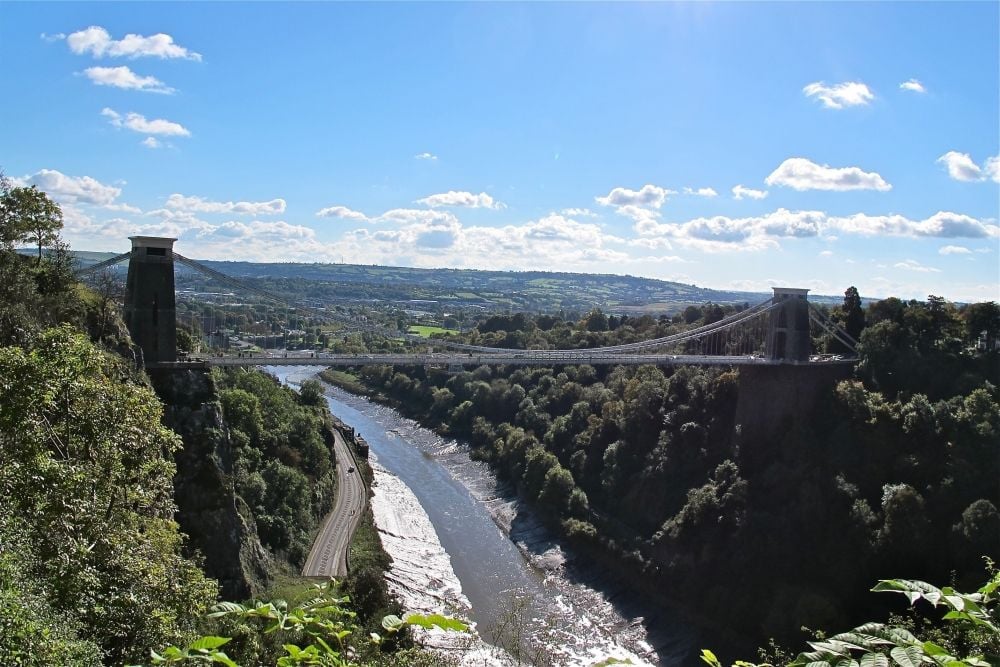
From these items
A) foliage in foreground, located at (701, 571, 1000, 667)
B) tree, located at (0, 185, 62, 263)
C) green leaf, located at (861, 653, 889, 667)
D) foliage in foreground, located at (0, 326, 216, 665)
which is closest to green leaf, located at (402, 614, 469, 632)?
foliage in foreground, located at (701, 571, 1000, 667)

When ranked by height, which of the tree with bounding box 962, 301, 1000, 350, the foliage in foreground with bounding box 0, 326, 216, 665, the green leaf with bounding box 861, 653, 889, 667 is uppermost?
the tree with bounding box 962, 301, 1000, 350

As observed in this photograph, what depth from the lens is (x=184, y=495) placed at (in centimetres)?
1591

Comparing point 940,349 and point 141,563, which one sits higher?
point 940,349

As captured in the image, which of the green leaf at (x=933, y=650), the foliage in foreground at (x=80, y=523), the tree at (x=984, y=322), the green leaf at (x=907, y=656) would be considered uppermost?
the tree at (x=984, y=322)

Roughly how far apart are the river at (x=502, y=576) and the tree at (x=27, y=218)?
416 inches

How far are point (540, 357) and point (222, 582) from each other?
44.0 ft

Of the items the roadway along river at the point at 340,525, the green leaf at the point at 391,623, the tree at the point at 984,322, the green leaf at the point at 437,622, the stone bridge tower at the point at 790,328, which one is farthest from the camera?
the stone bridge tower at the point at 790,328

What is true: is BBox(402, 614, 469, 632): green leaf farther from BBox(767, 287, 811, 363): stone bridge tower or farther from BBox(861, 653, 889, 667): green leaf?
BBox(767, 287, 811, 363): stone bridge tower

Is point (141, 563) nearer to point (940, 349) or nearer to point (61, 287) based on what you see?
point (61, 287)

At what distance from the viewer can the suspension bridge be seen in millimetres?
17672

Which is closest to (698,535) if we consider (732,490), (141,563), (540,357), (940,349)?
(732,490)

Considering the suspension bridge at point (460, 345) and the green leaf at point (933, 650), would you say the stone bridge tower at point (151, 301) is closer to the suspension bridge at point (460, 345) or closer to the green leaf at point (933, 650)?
the suspension bridge at point (460, 345)

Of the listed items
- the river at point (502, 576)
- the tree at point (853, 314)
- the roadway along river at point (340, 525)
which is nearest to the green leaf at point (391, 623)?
the river at point (502, 576)

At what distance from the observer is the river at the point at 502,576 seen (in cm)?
1748
